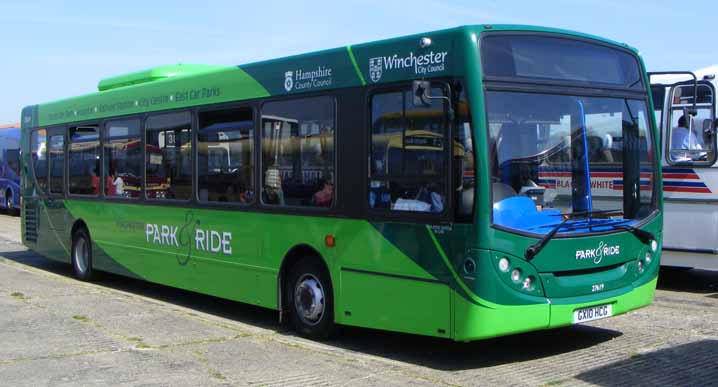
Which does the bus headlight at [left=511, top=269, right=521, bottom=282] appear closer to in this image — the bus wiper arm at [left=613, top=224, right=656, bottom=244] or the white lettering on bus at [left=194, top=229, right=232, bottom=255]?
the bus wiper arm at [left=613, top=224, right=656, bottom=244]

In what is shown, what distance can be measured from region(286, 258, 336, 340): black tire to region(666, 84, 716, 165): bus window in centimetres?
594

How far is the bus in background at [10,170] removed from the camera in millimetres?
31844

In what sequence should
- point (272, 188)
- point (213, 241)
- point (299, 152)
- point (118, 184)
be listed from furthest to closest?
point (118, 184) < point (213, 241) < point (272, 188) < point (299, 152)

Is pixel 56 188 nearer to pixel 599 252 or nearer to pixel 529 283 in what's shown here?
pixel 529 283

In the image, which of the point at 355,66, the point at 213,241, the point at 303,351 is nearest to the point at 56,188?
the point at 213,241

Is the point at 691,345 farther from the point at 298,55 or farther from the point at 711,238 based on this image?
the point at 298,55

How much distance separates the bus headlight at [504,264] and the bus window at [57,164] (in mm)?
9434

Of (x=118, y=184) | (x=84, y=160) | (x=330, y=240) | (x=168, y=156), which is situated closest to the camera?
(x=330, y=240)

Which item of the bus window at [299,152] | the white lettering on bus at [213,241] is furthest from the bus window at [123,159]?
the bus window at [299,152]

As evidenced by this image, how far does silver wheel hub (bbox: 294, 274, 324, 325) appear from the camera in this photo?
838 centimetres

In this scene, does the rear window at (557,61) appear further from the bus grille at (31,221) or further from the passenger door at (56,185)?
the bus grille at (31,221)

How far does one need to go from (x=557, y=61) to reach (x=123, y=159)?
23.3 feet

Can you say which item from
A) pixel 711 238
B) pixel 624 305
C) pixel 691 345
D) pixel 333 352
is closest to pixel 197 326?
pixel 333 352

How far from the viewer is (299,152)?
28.1ft
